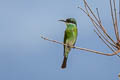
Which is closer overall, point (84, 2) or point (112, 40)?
point (112, 40)

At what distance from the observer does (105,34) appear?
11.4 feet

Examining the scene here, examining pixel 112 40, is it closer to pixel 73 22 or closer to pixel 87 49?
pixel 87 49

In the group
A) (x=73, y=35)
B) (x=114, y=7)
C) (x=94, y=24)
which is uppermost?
(x=114, y=7)

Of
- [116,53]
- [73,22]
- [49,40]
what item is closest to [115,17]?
[116,53]

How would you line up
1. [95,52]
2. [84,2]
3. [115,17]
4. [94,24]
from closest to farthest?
[95,52], [115,17], [94,24], [84,2]

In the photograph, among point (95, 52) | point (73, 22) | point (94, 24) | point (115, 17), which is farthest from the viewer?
point (73, 22)

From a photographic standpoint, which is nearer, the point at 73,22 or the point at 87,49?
the point at 87,49

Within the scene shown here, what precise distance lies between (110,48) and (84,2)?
33.0 inches

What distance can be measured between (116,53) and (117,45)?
113mm

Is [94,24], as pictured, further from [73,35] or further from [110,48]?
[73,35]

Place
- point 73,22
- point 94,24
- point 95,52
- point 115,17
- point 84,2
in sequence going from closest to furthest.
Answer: point 95,52 → point 115,17 → point 94,24 → point 84,2 → point 73,22

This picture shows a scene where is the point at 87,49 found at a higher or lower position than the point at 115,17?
lower

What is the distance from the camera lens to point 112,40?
340 centimetres

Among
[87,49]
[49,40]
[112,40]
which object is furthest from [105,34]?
[49,40]
